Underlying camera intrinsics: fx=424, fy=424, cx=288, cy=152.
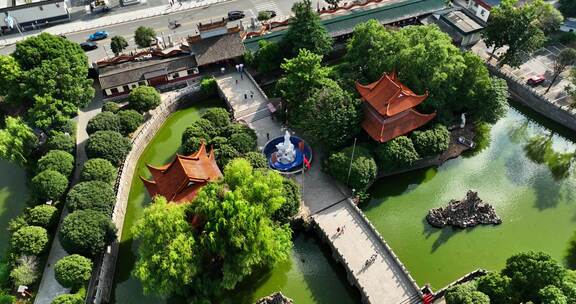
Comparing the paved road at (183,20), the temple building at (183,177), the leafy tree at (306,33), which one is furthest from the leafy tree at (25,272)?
the leafy tree at (306,33)

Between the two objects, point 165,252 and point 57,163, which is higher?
point 57,163

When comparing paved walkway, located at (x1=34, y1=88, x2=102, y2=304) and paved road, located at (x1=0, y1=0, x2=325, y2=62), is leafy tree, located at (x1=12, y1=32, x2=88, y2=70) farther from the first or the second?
paved road, located at (x1=0, y1=0, x2=325, y2=62)

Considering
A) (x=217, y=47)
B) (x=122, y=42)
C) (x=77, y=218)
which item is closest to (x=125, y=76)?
(x=122, y=42)

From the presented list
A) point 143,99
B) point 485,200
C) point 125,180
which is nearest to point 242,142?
point 125,180

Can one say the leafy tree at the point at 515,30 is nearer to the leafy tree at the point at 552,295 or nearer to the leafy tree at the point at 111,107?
the leafy tree at the point at 552,295

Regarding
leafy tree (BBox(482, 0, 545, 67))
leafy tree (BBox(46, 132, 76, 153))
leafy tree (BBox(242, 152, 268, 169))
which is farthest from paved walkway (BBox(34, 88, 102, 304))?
leafy tree (BBox(482, 0, 545, 67))

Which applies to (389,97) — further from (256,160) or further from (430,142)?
(256,160)

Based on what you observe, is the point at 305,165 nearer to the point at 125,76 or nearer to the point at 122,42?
the point at 125,76
